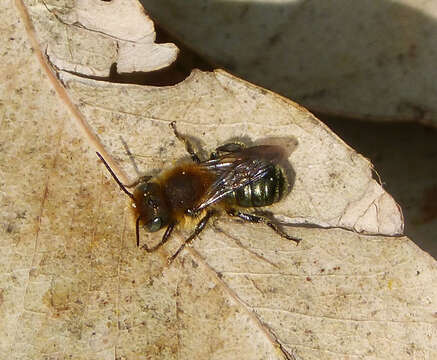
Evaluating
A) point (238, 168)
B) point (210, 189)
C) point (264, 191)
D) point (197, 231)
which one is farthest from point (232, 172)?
point (197, 231)

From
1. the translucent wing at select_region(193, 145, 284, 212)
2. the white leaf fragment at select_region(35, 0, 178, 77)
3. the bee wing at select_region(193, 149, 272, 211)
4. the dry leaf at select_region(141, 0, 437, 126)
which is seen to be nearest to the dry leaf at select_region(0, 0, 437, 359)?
the white leaf fragment at select_region(35, 0, 178, 77)

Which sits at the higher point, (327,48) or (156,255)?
(327,48)

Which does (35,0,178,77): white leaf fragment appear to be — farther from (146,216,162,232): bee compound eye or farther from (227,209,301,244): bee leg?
(227,209,301,244): bee leg

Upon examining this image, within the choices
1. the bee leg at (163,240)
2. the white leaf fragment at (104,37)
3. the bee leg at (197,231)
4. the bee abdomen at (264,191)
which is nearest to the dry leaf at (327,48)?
the white leaf fragment at (104,37)

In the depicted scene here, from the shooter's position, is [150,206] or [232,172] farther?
[232,172]

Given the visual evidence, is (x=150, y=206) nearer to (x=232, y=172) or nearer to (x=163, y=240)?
(x=163, y=240)

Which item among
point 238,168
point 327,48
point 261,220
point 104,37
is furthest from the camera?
point 327,48
